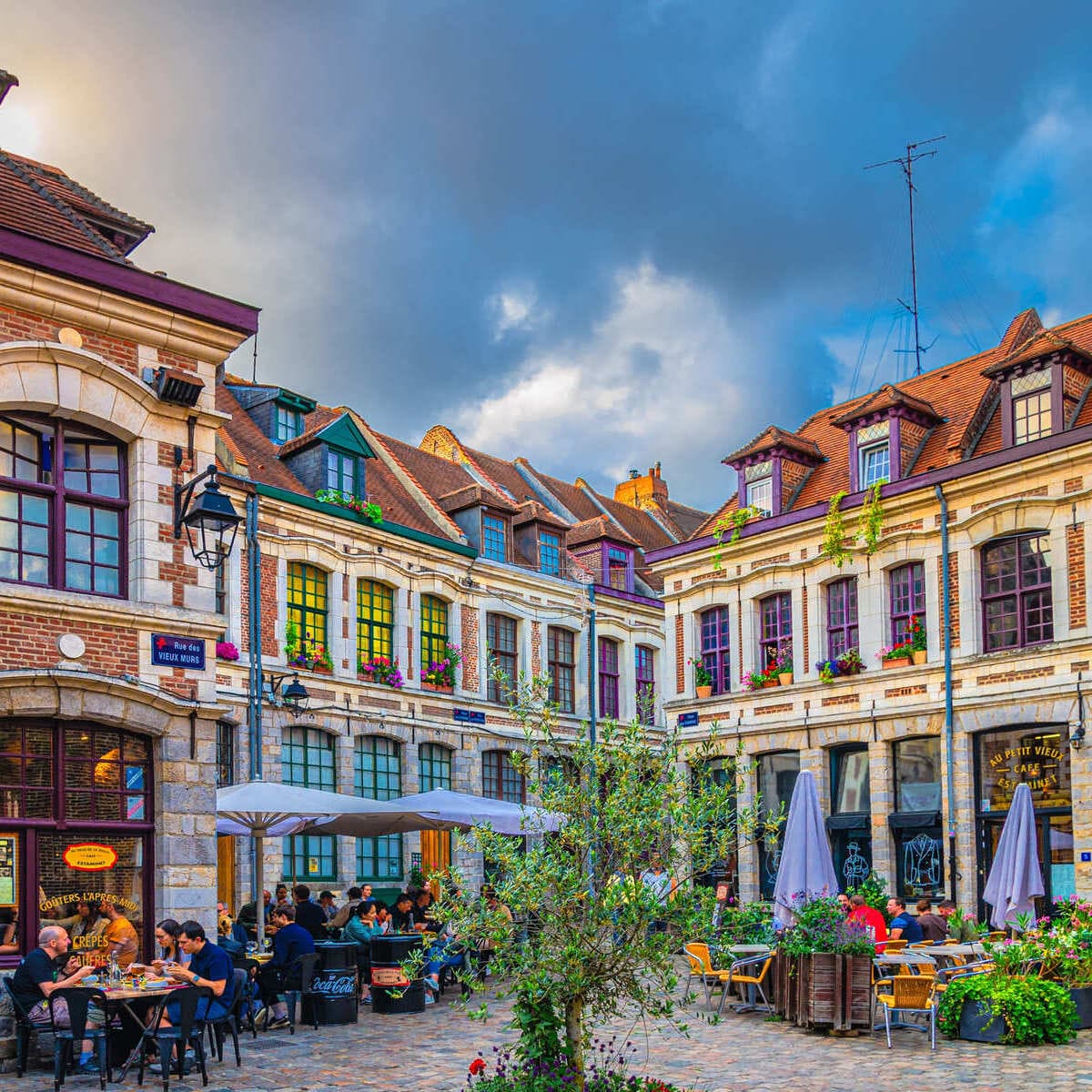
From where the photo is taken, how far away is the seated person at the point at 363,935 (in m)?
14.9

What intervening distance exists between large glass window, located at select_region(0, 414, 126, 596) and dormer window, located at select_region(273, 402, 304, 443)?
13719mm

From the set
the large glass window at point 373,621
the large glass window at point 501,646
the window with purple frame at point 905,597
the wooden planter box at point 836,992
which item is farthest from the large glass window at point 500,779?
the wooden planter box at point 836,992

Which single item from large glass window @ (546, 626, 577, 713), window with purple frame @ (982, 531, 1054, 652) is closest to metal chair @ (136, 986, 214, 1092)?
window with purple frame @ (982, 531, 1054, 652)

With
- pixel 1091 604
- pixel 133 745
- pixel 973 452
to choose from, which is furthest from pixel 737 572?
pixel 133 745

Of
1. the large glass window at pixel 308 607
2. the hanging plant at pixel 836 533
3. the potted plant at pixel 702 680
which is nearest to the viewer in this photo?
the hanging plant at pixel 836 533

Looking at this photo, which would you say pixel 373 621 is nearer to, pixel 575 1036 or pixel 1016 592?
pixel 1016 592

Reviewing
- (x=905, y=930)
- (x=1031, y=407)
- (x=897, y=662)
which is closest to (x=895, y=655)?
(x=897, y=662)

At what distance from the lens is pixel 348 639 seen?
80.8 feet

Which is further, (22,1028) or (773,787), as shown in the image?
(773,787)

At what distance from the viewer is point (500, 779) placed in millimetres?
27703

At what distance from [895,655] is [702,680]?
A: 453cm

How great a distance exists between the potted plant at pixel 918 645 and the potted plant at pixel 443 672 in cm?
912

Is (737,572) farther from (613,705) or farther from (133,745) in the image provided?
(133,745)

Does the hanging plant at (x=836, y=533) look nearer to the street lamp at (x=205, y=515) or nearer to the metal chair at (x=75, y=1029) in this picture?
the street lamp at (x=205, y=515)
